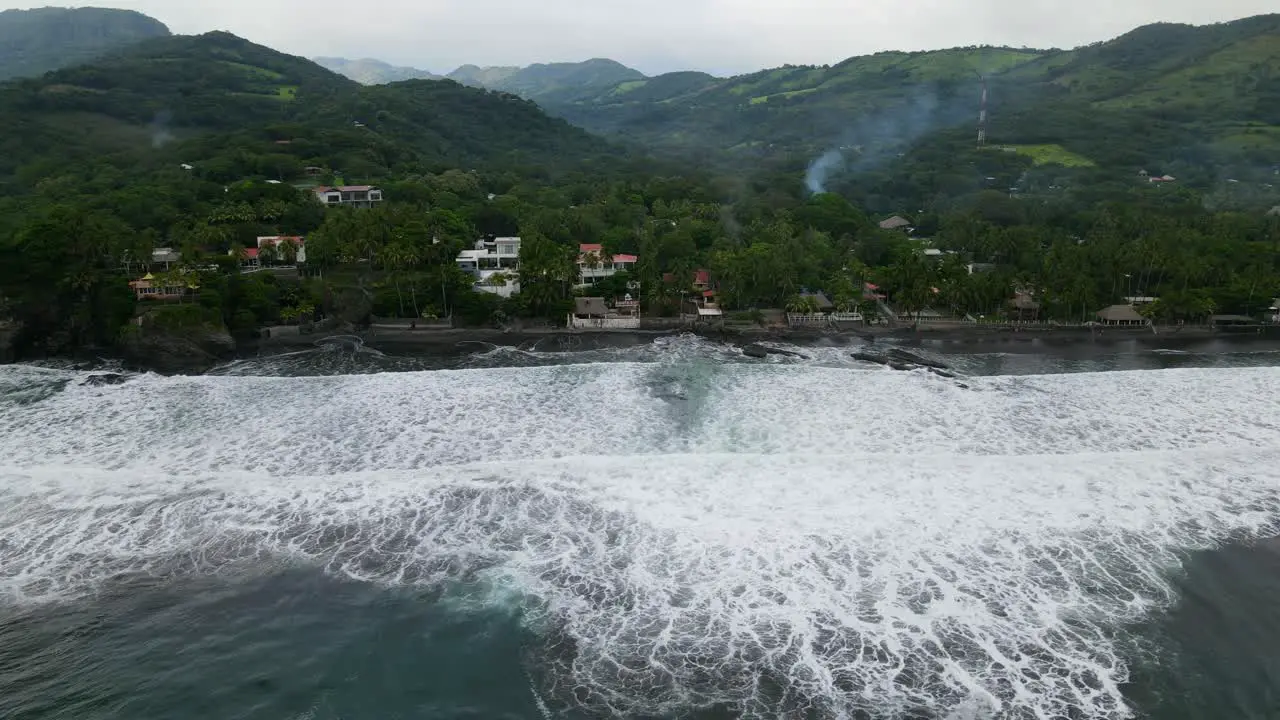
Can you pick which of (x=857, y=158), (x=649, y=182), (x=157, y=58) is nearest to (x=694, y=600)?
(x=649, y=182)

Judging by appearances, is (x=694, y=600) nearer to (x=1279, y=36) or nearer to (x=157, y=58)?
(x=157, y=58)

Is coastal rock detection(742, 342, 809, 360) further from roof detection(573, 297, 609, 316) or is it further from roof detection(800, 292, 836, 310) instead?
roof detection(573, 297, 609, 316)

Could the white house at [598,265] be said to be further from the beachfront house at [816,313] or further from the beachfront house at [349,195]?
the beachfront house at [349,195]

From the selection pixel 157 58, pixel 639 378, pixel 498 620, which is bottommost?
pixel 498 620

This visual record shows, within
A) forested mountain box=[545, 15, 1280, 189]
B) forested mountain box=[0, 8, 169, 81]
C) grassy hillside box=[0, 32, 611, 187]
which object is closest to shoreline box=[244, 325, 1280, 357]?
grassy hillside box=[0, 32, 611, 187]

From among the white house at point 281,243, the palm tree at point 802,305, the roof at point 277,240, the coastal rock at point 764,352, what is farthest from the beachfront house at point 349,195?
the coastal rock at point 764,352

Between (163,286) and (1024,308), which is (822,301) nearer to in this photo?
(1024,308)
